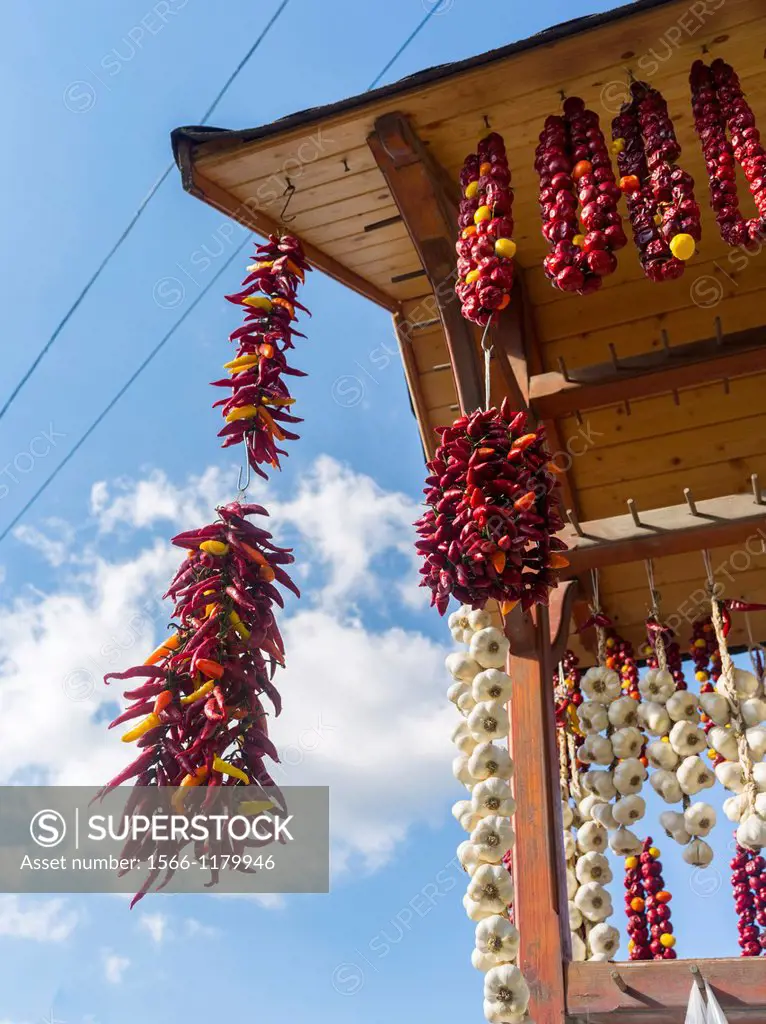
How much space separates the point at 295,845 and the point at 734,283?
11.2 ft

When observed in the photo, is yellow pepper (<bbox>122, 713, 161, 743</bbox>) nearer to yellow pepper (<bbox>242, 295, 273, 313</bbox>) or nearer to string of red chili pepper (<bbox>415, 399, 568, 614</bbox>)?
string of red chili pepper (<bbox>415, 399, 568, 614</bbox>)

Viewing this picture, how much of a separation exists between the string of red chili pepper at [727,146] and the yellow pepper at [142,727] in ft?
7.10

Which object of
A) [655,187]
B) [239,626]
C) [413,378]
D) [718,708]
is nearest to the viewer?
[239,626]

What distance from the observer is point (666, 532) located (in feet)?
12.6

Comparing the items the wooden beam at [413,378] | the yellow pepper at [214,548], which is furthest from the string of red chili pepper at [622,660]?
the yellow pepper at [214,548]

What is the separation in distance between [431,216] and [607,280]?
1.31 meters

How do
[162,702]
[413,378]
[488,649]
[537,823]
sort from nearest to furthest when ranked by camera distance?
[162,702] < [537,823] < [488,649] < [413,378]

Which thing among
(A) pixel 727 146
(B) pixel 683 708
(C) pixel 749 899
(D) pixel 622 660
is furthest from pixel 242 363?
(C) pixel 749 899

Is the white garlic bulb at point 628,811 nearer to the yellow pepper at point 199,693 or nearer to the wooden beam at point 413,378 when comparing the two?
the yellow pepper at point 199,693

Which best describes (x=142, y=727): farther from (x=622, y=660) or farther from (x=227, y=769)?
(x=622, y=660)

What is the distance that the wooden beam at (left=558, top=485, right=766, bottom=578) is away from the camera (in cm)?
379

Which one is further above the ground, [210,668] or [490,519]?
[490,519]

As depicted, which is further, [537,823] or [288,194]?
[288,194]

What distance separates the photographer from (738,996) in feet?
9.76
